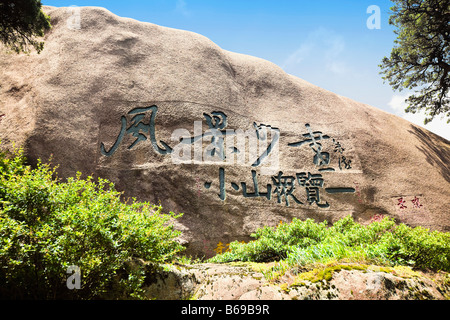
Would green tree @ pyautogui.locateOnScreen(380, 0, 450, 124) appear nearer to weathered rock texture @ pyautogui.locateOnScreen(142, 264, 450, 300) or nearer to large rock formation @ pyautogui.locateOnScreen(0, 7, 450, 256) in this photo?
large rock formation @ pyautogui.locateOnScreen(0, 7, 450, 256)

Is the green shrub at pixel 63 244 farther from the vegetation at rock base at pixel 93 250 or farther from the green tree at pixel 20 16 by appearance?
the green tree at pixel 20 16

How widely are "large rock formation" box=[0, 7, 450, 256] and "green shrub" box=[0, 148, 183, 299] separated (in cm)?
307

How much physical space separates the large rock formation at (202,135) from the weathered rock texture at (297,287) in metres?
2.87

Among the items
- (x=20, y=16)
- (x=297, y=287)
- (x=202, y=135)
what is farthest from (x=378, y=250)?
(x=20, y=16)

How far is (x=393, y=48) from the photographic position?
35.0 ft

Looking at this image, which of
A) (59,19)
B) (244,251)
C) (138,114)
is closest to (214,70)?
(138,114)

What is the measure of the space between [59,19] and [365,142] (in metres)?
9.74

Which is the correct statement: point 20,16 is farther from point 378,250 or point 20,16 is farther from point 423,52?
point 423,52

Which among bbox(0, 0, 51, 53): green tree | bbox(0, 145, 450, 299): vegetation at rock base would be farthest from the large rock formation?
bbox(0, 145, 450, 299): vegetation at rock base

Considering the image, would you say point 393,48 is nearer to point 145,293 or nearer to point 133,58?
point 133,58

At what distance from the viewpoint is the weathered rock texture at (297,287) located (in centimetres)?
271

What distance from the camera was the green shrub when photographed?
2.54 metres

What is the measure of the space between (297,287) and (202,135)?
477cm

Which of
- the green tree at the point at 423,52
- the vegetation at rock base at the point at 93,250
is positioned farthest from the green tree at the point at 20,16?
the green tree at the point at 423,52
